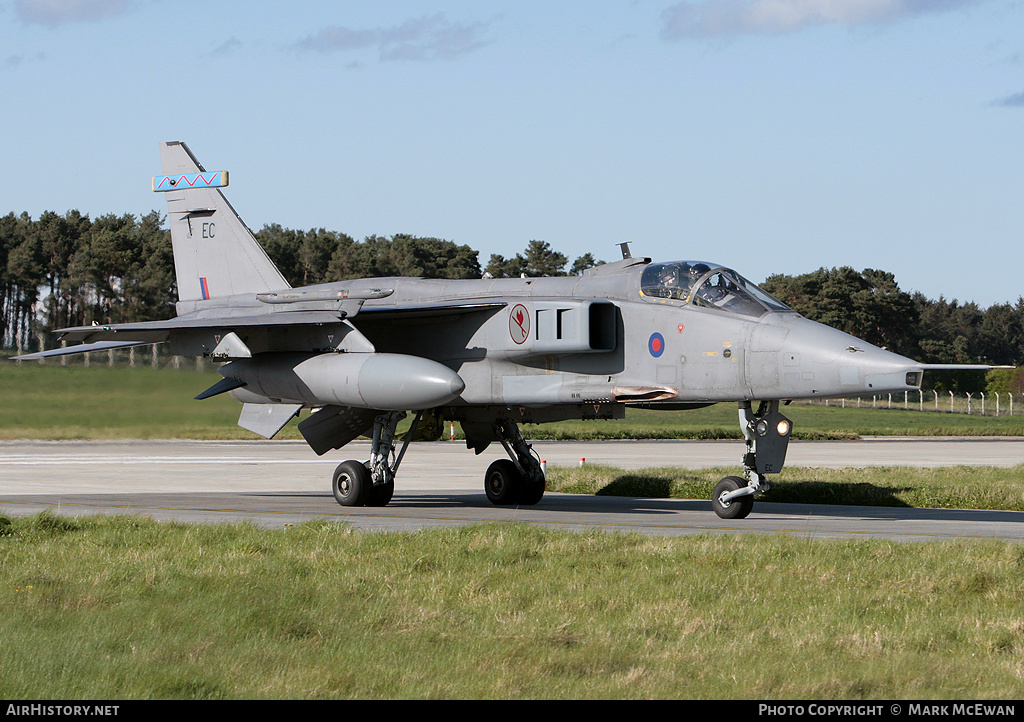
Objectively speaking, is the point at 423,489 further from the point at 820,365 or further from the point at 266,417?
the point at 820,365

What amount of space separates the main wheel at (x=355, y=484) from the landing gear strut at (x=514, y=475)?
2.23m

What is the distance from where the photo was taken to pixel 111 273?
64938mm

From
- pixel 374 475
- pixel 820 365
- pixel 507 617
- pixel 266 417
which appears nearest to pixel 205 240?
pixel 266 417

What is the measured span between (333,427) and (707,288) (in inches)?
277

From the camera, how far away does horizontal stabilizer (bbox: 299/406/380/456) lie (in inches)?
749

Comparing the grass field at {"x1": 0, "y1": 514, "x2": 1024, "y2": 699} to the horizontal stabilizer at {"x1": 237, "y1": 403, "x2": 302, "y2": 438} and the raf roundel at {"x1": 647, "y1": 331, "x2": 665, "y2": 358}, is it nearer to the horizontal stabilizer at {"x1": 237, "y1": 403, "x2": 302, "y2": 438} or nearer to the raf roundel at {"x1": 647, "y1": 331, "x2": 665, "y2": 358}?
the raf roundel at {"x1": 647, "y1": 331, "x2": 665, "y2": 358}

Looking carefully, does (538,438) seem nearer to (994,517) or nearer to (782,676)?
(994,517)

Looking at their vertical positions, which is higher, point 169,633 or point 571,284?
point 571,284

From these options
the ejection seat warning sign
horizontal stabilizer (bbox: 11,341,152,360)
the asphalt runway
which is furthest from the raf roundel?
horizontal stabilizer (bbox: 11,341,152,360)

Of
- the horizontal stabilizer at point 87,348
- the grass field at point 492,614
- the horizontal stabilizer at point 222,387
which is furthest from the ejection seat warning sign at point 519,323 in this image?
the horizontal stabilizer at point 87,348

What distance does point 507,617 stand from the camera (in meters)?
7.95

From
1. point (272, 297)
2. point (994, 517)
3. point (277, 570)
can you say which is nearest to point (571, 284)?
point (272, 297)

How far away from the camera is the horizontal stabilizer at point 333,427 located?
19.0 meters
